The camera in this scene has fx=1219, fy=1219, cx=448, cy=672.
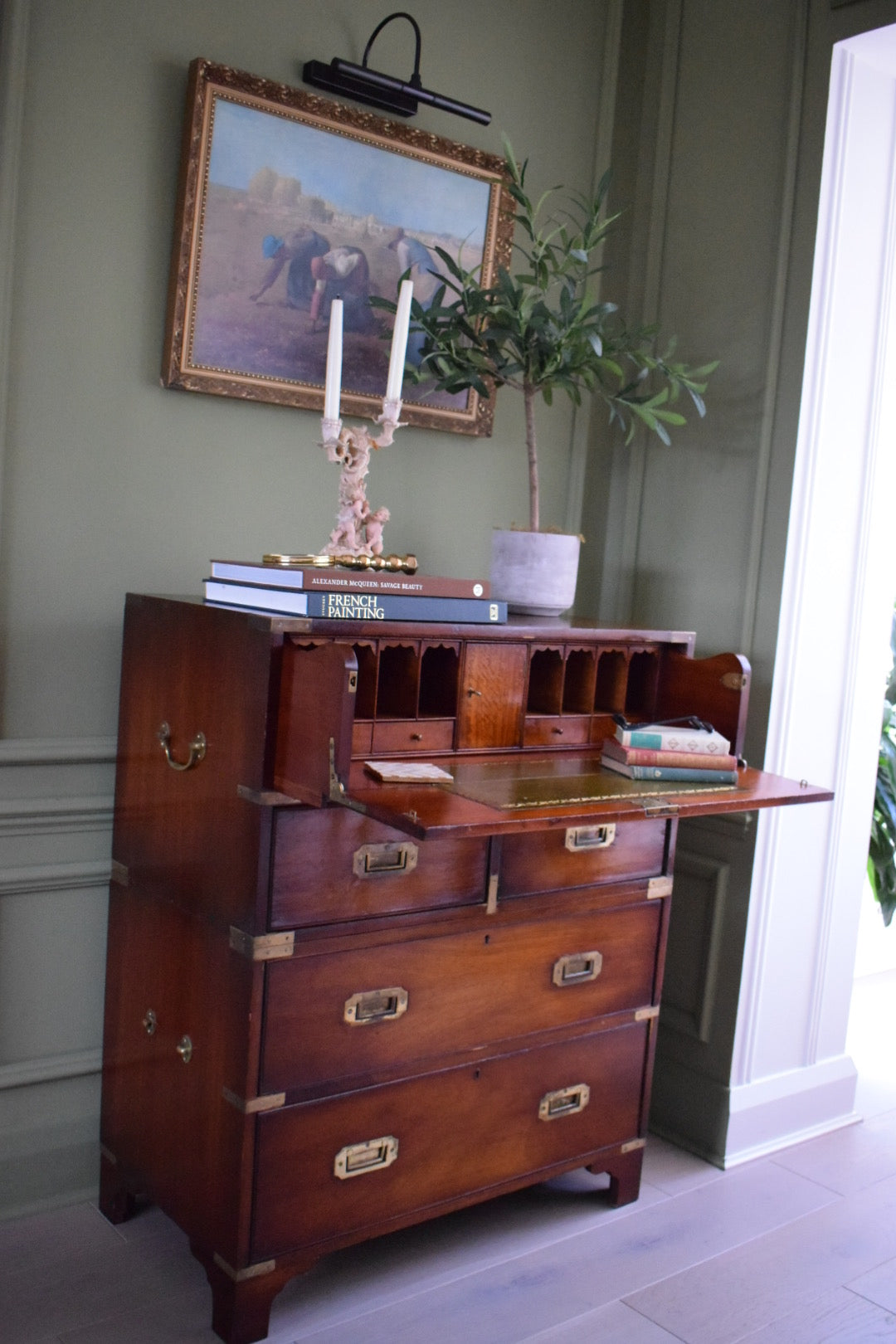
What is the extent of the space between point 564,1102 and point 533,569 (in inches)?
41.8

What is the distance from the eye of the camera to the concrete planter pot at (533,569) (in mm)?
2492

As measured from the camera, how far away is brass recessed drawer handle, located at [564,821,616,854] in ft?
7.56

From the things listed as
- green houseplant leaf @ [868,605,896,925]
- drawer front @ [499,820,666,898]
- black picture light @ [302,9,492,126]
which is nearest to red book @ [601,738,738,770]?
drawer front @ [499,820,666,898]

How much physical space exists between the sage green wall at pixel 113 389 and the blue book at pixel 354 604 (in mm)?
344

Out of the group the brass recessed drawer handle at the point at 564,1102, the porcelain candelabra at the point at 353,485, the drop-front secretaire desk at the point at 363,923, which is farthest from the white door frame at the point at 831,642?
the porcelain candelabra at the point at 353,485

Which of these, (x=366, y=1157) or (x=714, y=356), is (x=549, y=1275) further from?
(x=714, y=356)

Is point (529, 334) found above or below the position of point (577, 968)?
above

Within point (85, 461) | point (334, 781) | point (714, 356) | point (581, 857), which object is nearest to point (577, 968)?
point (581, 857)

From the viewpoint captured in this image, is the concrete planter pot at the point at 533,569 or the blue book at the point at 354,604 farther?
the concrete planter pot at the point at 533,569

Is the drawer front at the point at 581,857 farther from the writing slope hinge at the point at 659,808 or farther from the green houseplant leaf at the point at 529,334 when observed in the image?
the green houseplant leaf at the point at 529,334

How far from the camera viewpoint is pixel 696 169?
2.90m

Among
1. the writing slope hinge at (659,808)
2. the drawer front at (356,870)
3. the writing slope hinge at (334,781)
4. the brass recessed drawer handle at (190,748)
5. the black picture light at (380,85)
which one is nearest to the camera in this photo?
the writing slope hinge at (334,781)

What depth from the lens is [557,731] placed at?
237cm

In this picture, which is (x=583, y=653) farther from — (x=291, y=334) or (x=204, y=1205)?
(x=204, y=1205)
